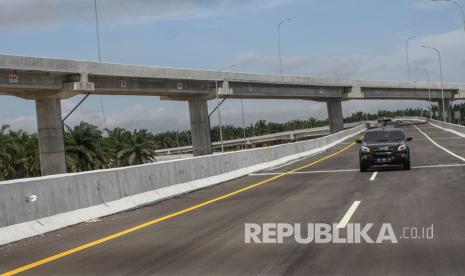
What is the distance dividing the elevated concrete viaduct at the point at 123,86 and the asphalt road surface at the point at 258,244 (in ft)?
78.1

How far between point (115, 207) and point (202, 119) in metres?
45.1

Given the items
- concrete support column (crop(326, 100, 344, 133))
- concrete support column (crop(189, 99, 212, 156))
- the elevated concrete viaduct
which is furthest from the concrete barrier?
concrete support column (crop(326, 100, 344, 133))

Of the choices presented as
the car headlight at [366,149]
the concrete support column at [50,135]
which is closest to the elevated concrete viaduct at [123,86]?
the concrete support column at [50,135]

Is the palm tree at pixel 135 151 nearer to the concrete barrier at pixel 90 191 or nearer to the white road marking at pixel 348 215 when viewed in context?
the concrete barrier at pixel 90 191

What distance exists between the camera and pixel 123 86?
46.6 meters

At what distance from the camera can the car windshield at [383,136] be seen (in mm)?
23578

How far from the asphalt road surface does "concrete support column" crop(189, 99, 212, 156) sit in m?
41.9

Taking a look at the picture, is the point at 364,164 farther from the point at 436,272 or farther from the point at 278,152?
the point at 436,272

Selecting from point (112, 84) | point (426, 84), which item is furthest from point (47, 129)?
point (426, 84)

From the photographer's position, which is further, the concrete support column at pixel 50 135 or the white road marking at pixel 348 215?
the concrete support column at pixel 50 135

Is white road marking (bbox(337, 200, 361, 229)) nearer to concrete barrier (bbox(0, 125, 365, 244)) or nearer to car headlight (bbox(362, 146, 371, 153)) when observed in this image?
concrete barrier (bbox(0, 125, 365, 244))

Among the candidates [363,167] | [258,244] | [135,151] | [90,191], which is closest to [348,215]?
[258,244]

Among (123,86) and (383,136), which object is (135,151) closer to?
(123,86)

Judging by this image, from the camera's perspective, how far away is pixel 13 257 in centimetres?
896
